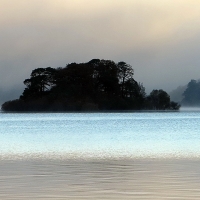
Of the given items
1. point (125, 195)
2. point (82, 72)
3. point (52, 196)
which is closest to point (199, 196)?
point (125, 195)

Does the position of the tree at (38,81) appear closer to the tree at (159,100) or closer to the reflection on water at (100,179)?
the tree at (159,100)

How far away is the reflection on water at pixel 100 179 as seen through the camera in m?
10.7

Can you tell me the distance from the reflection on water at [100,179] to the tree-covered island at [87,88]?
9819 cm

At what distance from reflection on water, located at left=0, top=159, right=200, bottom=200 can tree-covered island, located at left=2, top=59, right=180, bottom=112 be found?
98187 mm

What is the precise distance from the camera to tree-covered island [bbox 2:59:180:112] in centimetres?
11525

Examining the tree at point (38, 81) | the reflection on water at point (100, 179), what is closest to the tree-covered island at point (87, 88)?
the tree at point (38, 81)

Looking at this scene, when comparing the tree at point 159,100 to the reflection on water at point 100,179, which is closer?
the reflection on water at point 100,179

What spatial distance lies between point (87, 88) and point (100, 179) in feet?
335

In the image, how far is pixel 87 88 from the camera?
115m

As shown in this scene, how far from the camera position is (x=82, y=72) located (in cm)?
11488

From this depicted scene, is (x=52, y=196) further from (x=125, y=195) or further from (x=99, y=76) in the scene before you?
(x=99, y=76)

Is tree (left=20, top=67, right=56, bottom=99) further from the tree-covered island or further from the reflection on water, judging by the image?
the reflection on water

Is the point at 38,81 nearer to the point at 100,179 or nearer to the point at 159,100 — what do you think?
the point at 159,100

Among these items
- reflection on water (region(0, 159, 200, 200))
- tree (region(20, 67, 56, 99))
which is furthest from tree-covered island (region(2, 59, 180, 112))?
reflection on water (region(0, 159, 200, 200))
